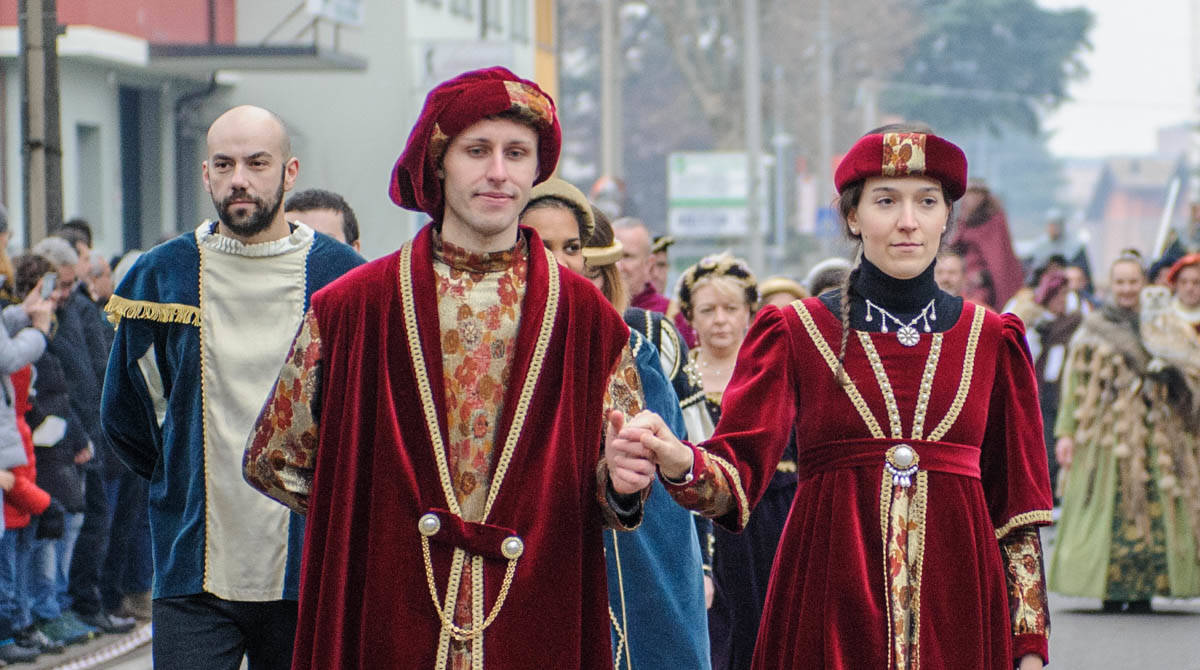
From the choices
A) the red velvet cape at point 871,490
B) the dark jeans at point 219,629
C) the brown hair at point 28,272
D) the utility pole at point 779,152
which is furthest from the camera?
the utility pole at point 779,152

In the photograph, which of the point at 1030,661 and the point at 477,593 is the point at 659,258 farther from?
the point at 477,593

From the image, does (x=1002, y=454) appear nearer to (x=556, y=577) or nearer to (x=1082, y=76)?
(x=556, y=577)

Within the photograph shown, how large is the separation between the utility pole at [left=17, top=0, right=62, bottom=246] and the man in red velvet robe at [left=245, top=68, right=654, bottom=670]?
7976 mm

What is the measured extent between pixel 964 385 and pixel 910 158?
54 centimetres

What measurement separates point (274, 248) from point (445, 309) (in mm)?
1505

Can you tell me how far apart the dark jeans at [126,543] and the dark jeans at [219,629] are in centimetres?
600

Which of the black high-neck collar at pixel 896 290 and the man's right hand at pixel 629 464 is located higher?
the black high-neck collar at pixel 896 290

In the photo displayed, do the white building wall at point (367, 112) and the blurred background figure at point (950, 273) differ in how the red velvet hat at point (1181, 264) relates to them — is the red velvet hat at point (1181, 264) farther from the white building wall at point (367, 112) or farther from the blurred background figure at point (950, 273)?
the white building wall at point (367, 112)

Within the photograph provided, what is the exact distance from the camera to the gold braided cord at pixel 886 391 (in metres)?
4.96

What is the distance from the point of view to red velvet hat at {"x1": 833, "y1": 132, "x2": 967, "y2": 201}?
4973mm

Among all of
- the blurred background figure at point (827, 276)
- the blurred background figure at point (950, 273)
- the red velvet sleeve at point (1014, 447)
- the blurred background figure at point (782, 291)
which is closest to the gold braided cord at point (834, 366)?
the red velvet sleeve at point (1014, 447)

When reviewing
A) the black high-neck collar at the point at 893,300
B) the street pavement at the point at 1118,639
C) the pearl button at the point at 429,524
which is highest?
the black high-neck collar at the point at 893,300

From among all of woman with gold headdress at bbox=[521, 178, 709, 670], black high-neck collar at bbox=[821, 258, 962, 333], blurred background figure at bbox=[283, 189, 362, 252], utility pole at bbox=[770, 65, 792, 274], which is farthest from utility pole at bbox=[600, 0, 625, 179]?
black high-neck collar at bbox=[821, 258, 962, 333]

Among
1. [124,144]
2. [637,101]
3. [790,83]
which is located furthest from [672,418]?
[637,101]
